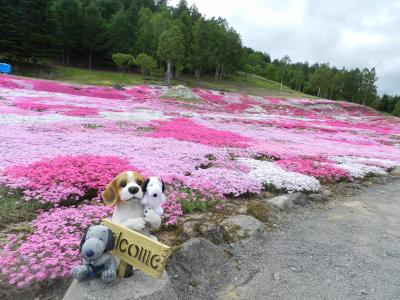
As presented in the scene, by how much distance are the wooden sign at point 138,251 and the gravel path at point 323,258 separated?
241 cm

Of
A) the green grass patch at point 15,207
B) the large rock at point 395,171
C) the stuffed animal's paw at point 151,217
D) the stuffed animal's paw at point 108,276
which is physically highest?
the stuffed animal's paw at point 151,217

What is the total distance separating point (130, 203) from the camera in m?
4.60

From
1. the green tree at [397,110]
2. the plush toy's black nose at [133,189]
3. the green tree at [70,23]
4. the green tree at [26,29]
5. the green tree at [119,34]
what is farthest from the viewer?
the green tree at [397,110]

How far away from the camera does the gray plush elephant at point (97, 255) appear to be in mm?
3918

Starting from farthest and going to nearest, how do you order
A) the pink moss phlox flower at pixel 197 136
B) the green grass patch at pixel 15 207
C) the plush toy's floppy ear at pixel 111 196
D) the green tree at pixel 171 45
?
the green tree at pixel 171 45 → the pink moss phlox flower at pixel 197 136 → the green grass patch at pixel 15 207 → the plush toy's floppy ear at pixel 111 196

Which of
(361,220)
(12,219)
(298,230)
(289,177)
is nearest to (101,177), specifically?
(12,219)

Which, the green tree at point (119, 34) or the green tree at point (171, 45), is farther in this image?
the green tree at point (119, 34)

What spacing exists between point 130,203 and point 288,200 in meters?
6.77

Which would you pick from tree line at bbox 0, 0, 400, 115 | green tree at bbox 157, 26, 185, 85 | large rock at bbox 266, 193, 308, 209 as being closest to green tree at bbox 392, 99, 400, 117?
tree line at bbox 0, 0, 400, 115

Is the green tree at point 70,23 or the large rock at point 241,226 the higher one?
the green tree at point 70,23

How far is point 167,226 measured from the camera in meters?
7.73

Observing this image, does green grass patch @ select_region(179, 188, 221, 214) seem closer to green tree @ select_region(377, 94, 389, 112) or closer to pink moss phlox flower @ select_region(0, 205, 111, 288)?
pink moss phlox flower @ select_region(0, 205, 111, 288)

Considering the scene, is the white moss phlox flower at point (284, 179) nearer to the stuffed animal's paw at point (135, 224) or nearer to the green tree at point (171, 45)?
the stuffed animal's paw at point (135, 224)

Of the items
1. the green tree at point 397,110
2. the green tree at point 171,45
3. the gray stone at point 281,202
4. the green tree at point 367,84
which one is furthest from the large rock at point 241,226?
the green tree at point 397,110
